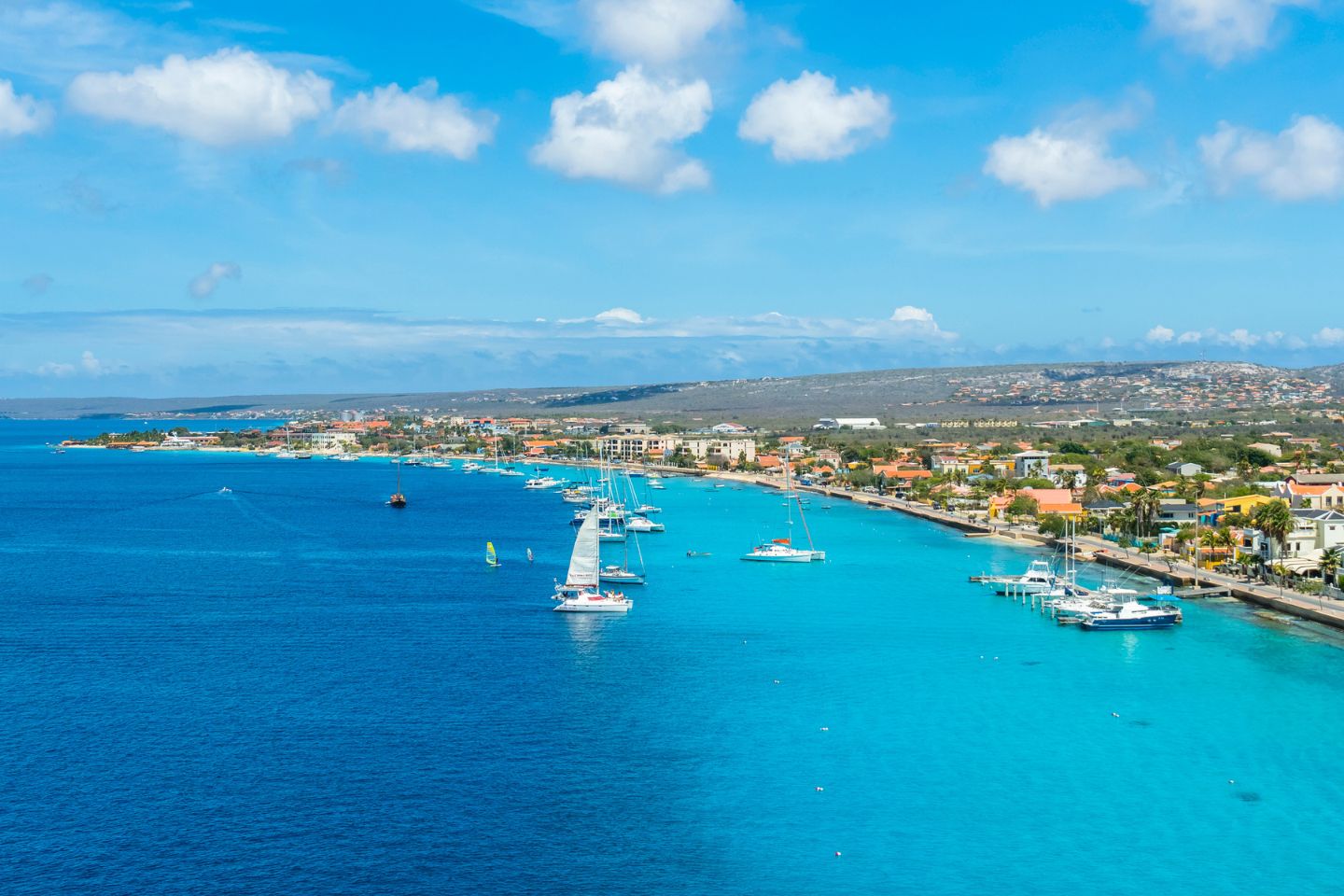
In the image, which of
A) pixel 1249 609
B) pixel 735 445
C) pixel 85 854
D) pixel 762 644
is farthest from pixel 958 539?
pixel 735 445

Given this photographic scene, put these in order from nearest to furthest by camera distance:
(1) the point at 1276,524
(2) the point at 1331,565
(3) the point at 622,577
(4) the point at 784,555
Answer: (2) the point at 1331,565 < (1) the point at 1276,524 < (3) the point at 622,577 < (4) the point at 784,555

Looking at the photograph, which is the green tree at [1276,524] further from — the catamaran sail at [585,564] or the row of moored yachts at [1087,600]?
the catamaran sail at [585,564]

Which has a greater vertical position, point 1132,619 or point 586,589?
point 586,589

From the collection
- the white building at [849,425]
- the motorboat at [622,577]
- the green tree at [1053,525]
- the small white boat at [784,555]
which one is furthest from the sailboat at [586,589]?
the white building at [849,425]

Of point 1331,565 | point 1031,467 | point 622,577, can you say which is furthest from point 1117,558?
point 1031,467

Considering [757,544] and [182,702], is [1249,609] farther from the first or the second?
[182,702]

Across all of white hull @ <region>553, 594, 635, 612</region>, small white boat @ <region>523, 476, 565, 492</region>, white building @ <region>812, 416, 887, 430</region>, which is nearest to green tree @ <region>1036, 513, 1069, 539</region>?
white hull @ <region>553, 594, 635, 612</region>

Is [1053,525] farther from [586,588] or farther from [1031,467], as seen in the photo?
[586,588]
